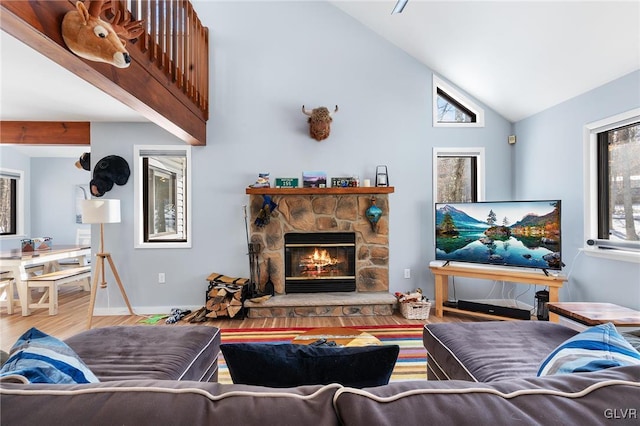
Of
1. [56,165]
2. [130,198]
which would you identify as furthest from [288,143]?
[56,165]

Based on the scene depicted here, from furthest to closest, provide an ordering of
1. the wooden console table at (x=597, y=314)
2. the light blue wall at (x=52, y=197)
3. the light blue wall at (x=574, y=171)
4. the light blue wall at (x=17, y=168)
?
the light blue wall at (x=52, y=197) → the light blue wall at (x=17, y=168) → the light blue wall at (x=574, y=171) → the wooden console table at (x=597, y=314)

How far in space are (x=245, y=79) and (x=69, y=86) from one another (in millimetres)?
1874

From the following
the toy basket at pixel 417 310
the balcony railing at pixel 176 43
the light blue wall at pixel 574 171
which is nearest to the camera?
the balcony railing at pixel 176 43

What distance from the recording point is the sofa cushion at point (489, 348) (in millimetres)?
1465

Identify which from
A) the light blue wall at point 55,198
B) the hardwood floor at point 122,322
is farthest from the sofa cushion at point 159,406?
the light blue wall at point 55,198

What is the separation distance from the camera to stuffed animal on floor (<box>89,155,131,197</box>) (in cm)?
391

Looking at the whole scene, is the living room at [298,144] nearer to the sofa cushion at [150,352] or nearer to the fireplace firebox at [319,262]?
A: the fireplace firebox at [319,262]

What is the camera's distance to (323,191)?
13.0 feet

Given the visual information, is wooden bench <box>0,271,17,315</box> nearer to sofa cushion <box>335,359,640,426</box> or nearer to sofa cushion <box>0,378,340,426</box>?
sofa cushion <box>0,378,340,426</box>

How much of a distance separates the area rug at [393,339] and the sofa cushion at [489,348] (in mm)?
552

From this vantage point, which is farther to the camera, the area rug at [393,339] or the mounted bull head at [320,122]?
the mounted bull head at [320,122]

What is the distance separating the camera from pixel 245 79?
4145 mm

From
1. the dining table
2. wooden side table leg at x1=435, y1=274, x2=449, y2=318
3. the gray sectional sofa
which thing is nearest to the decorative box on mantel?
wooden side table leg at x1=435, y1=274, x2=449, y2=318

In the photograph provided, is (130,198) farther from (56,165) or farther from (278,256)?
(56,165)
